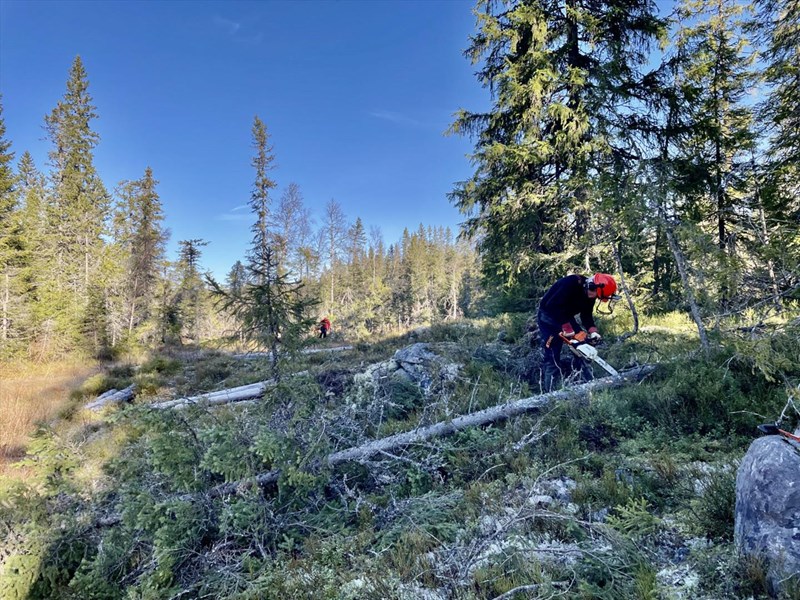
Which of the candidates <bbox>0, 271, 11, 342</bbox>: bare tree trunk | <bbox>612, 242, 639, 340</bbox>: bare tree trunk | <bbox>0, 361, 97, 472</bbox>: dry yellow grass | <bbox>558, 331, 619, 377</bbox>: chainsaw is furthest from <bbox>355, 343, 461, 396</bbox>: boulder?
<bbox>0, 271, 11, 342</bbox>: bare tree trunk

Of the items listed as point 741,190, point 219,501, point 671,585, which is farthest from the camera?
point 741,190

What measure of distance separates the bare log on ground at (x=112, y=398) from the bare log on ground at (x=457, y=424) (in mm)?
7727

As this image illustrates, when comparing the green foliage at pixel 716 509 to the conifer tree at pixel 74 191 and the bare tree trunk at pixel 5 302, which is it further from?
the conifer tree at pixel 74 191

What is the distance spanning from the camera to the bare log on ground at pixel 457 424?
147 inches

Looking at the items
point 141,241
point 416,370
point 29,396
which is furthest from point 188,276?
point 416,370

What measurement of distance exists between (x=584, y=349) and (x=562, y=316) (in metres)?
0.83

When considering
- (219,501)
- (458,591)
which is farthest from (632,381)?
(219,501)

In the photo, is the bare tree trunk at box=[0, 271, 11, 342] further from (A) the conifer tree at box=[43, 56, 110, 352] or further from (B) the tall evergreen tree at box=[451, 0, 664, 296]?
(B) the tall evergreen tree at box=[451, 0, 664, 296]

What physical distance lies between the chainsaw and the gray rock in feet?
11.1

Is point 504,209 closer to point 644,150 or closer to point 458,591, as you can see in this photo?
point 644,150

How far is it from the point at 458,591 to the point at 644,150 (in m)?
10.8

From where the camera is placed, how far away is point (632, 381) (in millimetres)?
5742

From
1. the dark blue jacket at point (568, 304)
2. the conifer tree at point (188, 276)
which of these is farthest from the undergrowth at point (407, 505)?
the conifer tree at point (188, 276)

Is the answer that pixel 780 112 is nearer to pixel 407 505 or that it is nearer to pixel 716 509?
pixel 716 509
